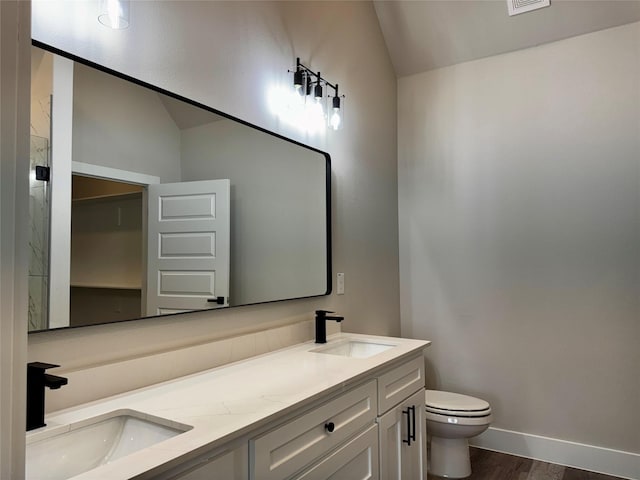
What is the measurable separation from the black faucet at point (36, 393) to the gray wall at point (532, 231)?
2510 mm

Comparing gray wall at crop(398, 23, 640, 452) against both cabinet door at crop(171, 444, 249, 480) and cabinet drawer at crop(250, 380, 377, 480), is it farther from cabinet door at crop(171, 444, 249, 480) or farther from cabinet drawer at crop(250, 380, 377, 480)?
cabinet door at crop(171, 444, 249, 480)

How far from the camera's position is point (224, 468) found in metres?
0.95

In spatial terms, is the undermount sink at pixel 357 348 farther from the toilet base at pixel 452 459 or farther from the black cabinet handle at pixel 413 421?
the toilet base at pixel 452 459

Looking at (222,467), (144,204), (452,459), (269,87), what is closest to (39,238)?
(144,204)

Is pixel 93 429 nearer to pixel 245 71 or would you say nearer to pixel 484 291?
pixel 245 71

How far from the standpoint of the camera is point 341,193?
2.50m

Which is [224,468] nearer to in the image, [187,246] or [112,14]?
[187,246]

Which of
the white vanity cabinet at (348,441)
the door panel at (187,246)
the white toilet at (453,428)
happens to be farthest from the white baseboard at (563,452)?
the door panel at (187,246)

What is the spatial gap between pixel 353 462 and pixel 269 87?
5.10 ft

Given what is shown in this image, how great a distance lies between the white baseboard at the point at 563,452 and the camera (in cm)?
248

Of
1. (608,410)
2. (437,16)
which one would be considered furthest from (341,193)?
(608,410)

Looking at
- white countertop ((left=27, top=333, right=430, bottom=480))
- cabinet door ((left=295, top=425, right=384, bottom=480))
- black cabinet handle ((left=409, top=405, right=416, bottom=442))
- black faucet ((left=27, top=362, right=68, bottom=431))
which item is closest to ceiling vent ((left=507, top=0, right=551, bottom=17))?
white countertop ((left=27, top=333, right=430, bottom=480))

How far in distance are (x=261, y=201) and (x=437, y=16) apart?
188cm

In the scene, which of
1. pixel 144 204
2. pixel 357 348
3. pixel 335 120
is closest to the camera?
pixel 144 204
